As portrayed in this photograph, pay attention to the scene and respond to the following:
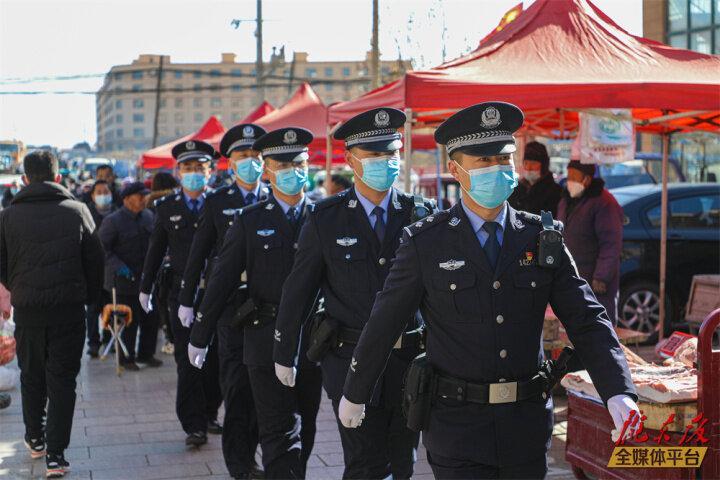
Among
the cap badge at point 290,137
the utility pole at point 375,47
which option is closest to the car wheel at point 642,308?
the cap badge at point 290,137

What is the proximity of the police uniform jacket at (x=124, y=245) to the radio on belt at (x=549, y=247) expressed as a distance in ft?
24.7

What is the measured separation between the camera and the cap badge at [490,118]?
3.83 m

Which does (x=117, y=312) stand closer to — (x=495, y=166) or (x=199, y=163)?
(x=199, y=163)

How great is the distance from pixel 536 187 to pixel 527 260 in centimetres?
553

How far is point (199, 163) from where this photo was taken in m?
8.06

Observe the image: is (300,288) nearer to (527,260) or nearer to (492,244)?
(492,244)

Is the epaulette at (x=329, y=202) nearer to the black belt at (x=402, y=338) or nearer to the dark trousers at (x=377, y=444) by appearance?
the black belt at (x=402, y=338)

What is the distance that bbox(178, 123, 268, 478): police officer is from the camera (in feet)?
20.7

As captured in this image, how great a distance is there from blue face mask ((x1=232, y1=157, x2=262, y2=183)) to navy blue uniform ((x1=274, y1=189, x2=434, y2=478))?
6.63 feet

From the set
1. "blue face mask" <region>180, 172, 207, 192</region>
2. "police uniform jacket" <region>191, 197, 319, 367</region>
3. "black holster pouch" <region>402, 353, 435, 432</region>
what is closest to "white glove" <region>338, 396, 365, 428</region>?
"black holster pouch" <region>402, 353, 435, 432</region>

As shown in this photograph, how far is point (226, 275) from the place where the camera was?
5.91 m

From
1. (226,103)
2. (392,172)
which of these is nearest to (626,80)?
(392,172)

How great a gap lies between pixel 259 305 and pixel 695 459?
2519 mm

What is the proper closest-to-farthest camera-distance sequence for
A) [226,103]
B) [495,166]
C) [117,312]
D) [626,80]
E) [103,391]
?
[495,166], [626,80], [103,391], [117,312], [226,103]
